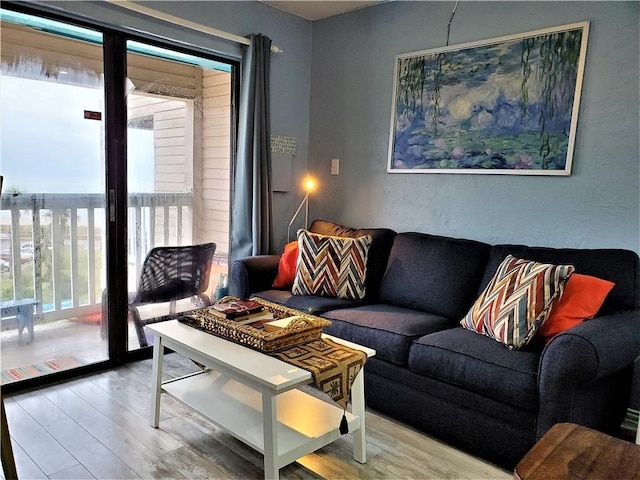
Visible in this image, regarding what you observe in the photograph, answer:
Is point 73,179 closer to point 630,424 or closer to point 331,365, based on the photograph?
point 331,365

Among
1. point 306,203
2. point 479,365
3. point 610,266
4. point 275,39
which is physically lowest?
point 479,365

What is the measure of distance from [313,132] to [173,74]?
1.20 m

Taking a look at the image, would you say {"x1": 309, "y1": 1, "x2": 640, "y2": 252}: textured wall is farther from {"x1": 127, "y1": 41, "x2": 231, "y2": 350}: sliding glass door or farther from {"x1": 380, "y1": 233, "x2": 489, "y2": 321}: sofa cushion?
{"x1": 127, "y1": 41, "x2": 231, "y2": 350}: sliding glass door

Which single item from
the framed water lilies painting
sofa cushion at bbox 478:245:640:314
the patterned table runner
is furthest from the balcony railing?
sofa cushion at bbox 478:245:640:314

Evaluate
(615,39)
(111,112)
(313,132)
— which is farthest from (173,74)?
(615,39)

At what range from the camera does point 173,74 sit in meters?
3.19

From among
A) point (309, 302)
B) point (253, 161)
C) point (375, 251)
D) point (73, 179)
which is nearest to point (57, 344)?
point (73, 179)

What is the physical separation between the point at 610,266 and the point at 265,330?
170 cm

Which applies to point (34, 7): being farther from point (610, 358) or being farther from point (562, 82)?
point (610, 358)

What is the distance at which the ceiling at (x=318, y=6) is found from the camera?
3.47 metres

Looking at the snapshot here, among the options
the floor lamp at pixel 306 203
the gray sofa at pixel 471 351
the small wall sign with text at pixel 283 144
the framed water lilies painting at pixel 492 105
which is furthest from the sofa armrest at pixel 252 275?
the framed water lilies painting at pixel 492 105

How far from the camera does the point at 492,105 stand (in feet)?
9.53

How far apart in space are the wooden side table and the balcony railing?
2.61 metres

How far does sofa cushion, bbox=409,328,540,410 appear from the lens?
195cm
